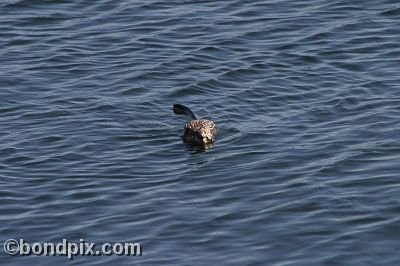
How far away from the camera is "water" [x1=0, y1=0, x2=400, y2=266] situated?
48.7 feet

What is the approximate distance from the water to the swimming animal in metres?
0.15

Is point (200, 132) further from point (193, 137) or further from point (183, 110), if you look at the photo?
point (183, 110)

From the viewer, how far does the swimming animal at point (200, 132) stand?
17.8m

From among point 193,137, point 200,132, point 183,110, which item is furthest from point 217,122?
point 200,132

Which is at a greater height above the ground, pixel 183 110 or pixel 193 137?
pixel 183 110

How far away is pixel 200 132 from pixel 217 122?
1.16 meters

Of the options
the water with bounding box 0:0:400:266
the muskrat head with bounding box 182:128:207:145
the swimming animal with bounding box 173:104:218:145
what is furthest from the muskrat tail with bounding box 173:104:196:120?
the muskrat head with bounding box 182:128:207:145

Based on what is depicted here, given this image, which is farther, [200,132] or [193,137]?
[193,137]

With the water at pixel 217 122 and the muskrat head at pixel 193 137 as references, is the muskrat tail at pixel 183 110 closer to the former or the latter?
the water at pixel 217 122

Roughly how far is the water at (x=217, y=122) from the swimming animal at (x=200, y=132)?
0.15 metres

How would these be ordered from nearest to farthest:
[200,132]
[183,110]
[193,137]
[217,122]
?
[200,132], [193,137], [217,122], [183,110]

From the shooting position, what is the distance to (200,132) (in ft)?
58.1

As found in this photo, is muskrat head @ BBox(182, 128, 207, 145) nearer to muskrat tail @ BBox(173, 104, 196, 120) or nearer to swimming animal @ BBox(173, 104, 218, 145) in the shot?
swimming animal @ BBox(173, 104, 218, 145)

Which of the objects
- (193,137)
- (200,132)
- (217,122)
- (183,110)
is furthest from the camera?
(183,110)
